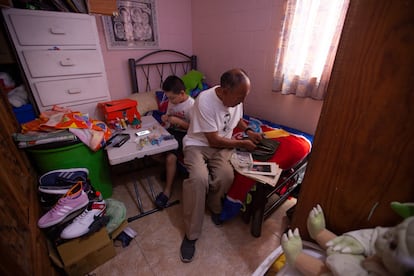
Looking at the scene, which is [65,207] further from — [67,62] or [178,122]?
[67,62]

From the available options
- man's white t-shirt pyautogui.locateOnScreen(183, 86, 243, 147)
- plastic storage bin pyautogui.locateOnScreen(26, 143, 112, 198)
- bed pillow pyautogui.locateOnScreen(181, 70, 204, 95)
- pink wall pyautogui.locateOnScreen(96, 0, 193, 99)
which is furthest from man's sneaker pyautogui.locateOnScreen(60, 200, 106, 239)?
bed pillow pyautogui.locateOnScreen(181, 70, 204, 95)

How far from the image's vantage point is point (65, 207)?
1.05 meters

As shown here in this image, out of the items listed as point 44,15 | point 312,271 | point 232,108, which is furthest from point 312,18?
point 44,15

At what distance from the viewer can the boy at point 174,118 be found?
5.74 feet

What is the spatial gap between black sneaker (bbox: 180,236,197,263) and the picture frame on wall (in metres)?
2.24

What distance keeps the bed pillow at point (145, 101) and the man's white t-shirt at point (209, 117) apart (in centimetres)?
95

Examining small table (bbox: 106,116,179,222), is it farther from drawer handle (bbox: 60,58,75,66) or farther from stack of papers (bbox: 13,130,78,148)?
drawer handle (bbox: 60,58,75,66)

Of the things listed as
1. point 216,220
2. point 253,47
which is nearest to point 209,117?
point 216,220

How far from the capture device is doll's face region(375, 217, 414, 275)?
406 millimetres

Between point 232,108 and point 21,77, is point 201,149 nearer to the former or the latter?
point 232,108

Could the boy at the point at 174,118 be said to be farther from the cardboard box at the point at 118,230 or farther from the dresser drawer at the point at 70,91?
the dresser drawer at the point at 70,91

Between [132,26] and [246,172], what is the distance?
7.22ft

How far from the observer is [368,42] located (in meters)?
0.53

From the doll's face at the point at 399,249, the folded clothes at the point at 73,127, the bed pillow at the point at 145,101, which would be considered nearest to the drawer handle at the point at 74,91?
the folded clothes at the point at 73,127
